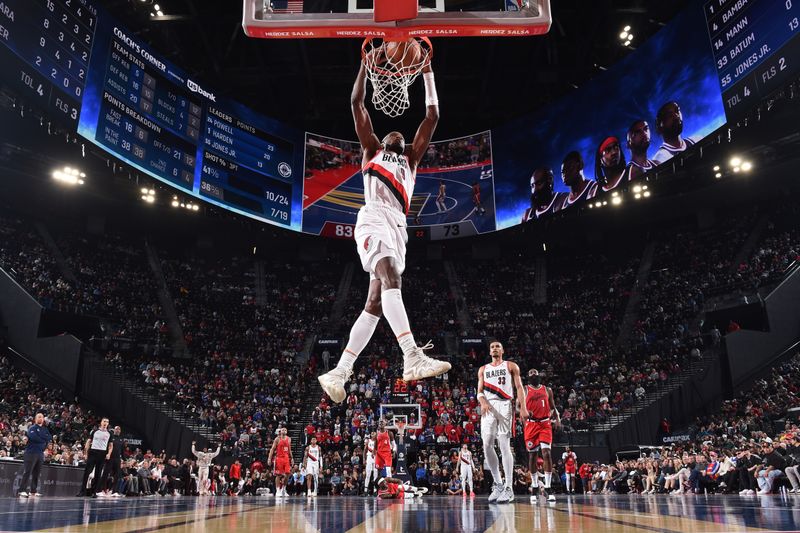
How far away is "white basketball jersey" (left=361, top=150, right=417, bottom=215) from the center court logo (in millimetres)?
22331

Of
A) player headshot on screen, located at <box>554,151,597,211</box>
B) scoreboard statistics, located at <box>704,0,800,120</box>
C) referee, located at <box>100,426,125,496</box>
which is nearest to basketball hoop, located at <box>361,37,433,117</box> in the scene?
referee, located at <box>100,426,125,496</box>

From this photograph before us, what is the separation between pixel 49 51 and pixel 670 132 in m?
21.7

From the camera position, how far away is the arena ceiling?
25047 mm

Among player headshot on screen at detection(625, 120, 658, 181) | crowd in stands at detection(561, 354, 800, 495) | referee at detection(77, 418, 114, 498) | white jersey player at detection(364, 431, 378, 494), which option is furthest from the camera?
player headshot on screen at detection(625, 120, 658, 181)

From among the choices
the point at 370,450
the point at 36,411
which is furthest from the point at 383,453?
the point at 36,411

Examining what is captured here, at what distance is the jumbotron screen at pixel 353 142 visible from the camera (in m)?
19.1

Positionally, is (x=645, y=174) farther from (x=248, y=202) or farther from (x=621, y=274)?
(x=248, y=202)

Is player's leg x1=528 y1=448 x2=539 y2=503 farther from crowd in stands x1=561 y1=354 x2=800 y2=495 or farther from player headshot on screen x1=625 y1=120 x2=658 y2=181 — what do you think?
player headshot on screen x1=625 y1=120 x2=658 y2=181

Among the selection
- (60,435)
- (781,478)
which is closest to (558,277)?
(781,478)

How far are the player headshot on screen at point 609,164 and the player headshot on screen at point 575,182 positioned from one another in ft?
A: 1.70

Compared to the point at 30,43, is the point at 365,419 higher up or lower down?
lower down

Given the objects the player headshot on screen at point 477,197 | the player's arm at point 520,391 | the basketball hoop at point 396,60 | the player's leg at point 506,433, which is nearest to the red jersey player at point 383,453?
the player's leg at point 506,433

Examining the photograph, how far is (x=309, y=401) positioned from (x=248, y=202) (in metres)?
9.10

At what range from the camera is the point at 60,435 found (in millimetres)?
18875
